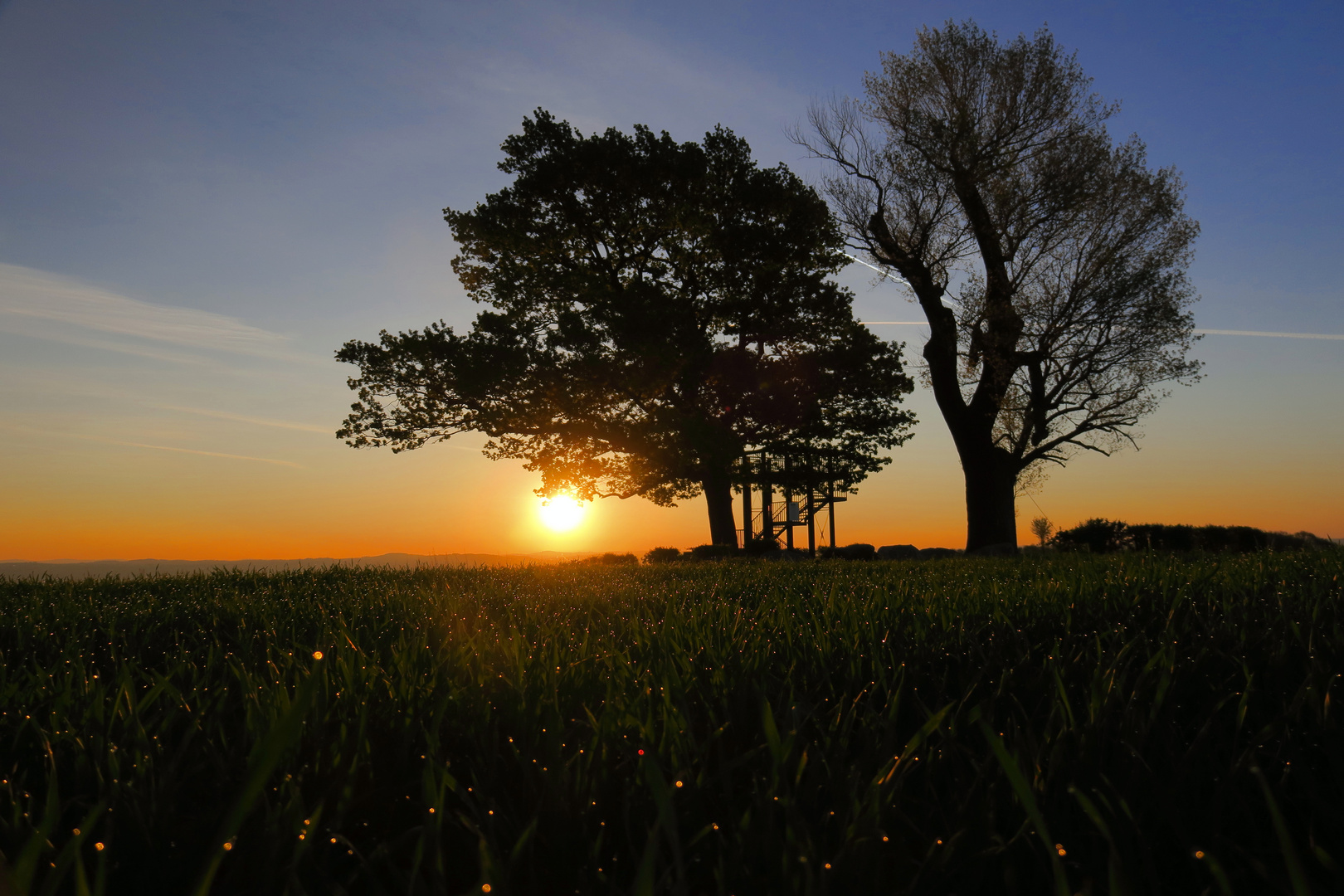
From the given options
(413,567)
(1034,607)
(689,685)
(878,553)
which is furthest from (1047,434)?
(689,685)

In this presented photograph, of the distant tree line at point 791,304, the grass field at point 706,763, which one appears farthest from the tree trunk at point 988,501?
the grass field at point 706,763

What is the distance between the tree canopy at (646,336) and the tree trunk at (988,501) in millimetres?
3796

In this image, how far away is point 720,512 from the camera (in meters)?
23.1

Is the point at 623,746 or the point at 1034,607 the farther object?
the point at 1034,607

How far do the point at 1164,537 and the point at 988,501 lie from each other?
13.8 feet

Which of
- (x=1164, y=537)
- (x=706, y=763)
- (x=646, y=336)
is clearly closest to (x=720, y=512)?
(x=646, y=336)

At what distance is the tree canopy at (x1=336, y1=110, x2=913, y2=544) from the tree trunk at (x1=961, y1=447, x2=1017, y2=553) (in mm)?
3796

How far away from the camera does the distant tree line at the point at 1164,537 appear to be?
50.5ft

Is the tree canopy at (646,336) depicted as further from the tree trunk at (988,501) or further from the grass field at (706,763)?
the grass field at (706,763)

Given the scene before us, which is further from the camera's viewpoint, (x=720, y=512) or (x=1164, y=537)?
(x=720, y=512)

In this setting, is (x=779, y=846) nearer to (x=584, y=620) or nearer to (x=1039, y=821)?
(x=1039, y=821)

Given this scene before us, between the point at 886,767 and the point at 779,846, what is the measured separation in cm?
34

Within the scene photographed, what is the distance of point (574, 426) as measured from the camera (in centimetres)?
2105

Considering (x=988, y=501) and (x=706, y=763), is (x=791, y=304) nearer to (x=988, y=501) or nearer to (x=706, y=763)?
(x=988, y=501)
